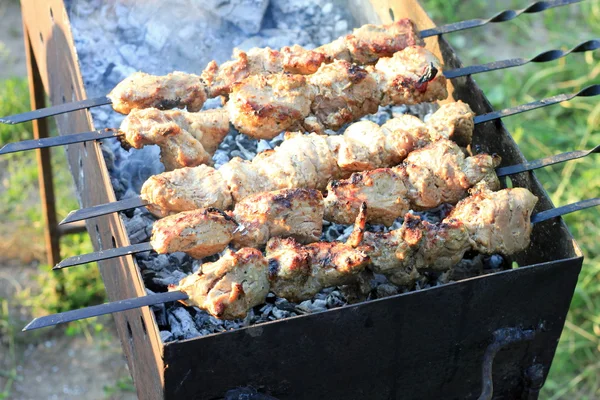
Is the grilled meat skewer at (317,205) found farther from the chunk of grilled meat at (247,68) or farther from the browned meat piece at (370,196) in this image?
the chunk of grilled meat at (247,68)

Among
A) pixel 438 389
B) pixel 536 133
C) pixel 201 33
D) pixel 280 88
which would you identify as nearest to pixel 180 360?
pixel 438 389

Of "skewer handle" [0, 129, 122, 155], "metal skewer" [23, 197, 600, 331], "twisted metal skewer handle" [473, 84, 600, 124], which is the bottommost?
"metal skewer" [23, 197, 600, 331]

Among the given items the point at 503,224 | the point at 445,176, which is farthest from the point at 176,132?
the point at 503,224

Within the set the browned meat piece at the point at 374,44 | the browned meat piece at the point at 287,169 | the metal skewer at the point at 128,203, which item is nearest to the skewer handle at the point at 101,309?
the metal skewer at the point at 128,203

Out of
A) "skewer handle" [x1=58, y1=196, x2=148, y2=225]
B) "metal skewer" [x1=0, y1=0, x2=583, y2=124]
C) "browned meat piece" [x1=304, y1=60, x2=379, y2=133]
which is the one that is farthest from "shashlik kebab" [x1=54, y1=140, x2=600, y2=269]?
"metal skewer" [x1=0, y1=0, x2=583, y2=124]

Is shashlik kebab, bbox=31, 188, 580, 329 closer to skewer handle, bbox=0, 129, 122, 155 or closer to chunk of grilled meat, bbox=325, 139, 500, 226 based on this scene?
chunk of grilled meat, bbox=325, 139, 500, 226

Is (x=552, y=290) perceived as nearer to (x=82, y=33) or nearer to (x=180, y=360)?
(x=180, y=360)
